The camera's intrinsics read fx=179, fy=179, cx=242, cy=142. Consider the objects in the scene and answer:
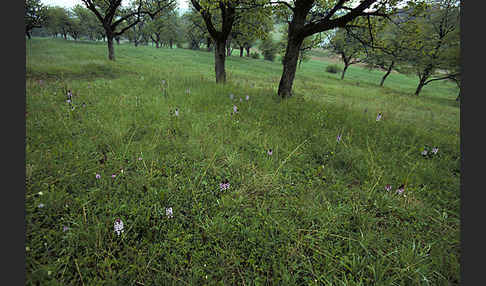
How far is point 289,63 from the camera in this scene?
765 cm

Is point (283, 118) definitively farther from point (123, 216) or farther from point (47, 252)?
point (47, 252)

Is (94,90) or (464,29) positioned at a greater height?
(464,29)

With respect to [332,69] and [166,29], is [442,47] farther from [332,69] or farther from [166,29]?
[166,29]

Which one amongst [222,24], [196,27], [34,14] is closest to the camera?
[222,24]

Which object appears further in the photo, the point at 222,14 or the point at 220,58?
the point at 220,58

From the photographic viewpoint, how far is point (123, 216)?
214cm

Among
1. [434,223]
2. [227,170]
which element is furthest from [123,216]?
[434,223]

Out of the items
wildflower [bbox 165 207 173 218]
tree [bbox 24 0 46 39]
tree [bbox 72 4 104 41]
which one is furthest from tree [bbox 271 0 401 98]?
tree [bbox 72 4 104 41]

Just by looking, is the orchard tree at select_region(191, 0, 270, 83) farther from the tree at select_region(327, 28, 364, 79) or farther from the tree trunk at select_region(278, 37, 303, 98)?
the tree at select_region(327, 28, 364, 79)

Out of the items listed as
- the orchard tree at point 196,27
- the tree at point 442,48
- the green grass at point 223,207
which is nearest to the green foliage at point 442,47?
the tree at point 442,48

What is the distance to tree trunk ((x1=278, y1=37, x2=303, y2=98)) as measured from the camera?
7423 millimetres

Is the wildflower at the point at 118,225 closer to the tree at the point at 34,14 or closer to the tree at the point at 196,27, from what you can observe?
the tree at the point at 196,27

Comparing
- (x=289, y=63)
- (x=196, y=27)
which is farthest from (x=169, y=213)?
(x=196, y=27)

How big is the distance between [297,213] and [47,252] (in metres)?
2.67
